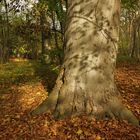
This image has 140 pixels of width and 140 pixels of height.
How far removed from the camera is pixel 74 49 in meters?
5.81

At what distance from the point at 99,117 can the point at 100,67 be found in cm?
96

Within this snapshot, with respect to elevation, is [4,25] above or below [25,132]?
above

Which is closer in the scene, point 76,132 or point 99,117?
point 76,132

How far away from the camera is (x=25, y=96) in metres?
8.27

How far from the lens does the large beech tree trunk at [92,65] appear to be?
5.71m

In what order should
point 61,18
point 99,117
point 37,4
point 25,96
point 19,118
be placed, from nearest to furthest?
point 99,117, point 19,118, point 25,96, point 37,4, point 61,18

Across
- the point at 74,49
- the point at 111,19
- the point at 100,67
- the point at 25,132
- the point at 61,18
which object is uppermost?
the point at 61,18

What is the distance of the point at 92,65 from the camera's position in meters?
5.71

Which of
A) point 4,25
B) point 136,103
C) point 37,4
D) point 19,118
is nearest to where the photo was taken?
point 19,118

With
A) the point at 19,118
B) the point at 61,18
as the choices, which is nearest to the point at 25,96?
the point at 19,118

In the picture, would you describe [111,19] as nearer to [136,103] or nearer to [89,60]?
[89,60]

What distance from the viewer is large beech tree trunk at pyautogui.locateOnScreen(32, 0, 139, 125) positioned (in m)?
5.71

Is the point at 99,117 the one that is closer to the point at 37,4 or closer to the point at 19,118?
the point at 19,118

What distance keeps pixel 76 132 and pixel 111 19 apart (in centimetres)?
229
